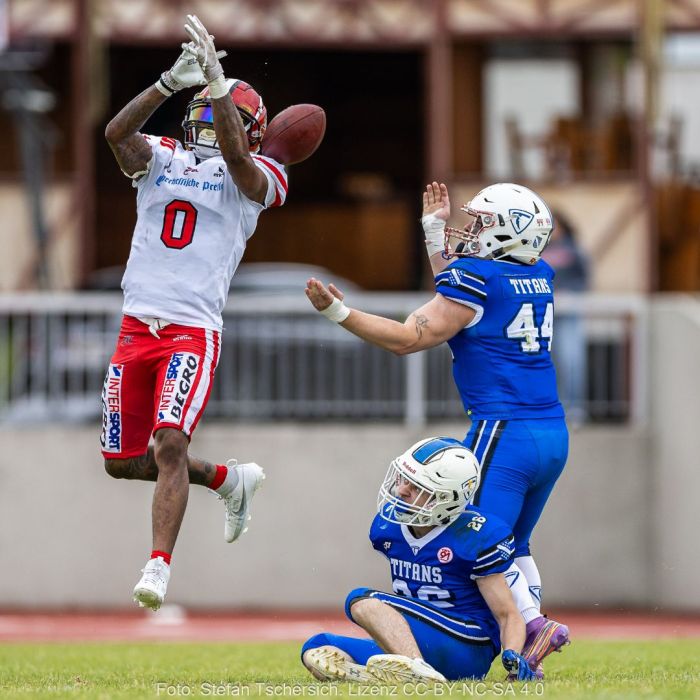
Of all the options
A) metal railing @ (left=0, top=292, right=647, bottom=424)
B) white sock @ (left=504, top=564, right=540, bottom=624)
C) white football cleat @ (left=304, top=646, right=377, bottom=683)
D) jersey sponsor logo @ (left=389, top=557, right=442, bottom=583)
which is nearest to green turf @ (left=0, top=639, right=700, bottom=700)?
white football cleat @ (left=304, top=646, right=377, bottom=683)

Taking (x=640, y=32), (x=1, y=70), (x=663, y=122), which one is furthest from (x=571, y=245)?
(x=1, y=70)

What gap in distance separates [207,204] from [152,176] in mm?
292

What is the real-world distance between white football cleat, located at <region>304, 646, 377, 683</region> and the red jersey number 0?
78.9 inches

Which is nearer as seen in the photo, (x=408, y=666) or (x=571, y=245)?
(x=408, y=666)

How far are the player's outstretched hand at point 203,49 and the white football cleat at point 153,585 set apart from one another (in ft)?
6.94

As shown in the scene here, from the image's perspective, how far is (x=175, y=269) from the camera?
773 cm

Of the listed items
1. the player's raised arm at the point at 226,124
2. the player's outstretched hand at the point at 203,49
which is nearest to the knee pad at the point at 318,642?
the player's raised arm at the point at 226,124

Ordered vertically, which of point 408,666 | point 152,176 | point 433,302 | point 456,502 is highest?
point 152,176

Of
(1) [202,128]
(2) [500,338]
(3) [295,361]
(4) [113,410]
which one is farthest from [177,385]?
(3) [295,361]

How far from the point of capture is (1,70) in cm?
1888

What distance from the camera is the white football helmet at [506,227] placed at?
292 inches

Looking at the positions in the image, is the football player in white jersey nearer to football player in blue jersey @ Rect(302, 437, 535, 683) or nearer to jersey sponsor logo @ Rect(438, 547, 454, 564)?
football player in blue jersey @ Rect(302, 437, 535, 683)

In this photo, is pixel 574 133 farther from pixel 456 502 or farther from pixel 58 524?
pixel 456 502

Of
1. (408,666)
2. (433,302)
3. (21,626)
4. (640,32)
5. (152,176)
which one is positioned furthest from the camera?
(640,32)
